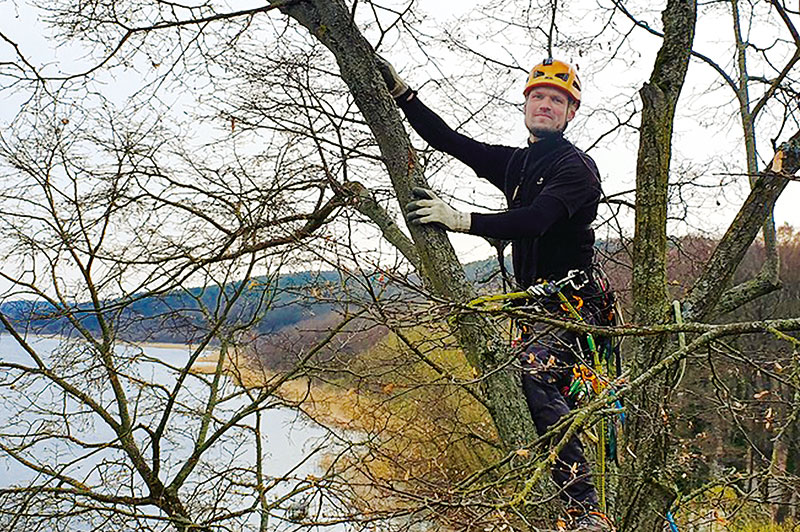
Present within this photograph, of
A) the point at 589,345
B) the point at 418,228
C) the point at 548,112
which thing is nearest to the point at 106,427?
the point at 418,228

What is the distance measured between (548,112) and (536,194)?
0.35 meters

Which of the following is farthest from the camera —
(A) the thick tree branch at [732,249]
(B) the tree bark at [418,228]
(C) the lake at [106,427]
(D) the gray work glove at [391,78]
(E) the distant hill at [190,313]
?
(C) the lake at [106,427]

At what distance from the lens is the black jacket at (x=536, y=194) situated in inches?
98.2

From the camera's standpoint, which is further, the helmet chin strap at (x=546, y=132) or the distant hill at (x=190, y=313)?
the distant hill at (x=190, y=313)

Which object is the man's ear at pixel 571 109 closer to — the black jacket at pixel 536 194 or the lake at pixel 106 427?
the black jacket at pixel 536 194

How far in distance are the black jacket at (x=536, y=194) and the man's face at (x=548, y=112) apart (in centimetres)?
4

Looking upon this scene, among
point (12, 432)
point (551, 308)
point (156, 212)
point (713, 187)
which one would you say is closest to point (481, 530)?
point (551, 308)

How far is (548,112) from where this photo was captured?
9.49 feet

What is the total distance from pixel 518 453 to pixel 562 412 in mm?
693

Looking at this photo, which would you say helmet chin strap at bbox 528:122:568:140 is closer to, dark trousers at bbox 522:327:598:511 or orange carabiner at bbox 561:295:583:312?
orange carabiner at bbox 561:295:583:312

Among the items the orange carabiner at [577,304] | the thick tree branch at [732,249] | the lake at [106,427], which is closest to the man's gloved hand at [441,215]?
the orange carabiner at [577,304]

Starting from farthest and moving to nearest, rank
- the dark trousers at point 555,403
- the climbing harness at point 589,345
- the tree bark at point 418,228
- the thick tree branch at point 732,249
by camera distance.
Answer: the thick tree branch at point 732,249 → the dark trousers at point 555,403 → the tree bark at point 418,228 → the climbing harness at point 589,345

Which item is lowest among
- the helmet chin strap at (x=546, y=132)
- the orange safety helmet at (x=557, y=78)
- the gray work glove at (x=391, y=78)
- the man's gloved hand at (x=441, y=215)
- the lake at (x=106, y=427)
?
the lake at (x=106, y=427)

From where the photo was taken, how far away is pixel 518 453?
1993mm
